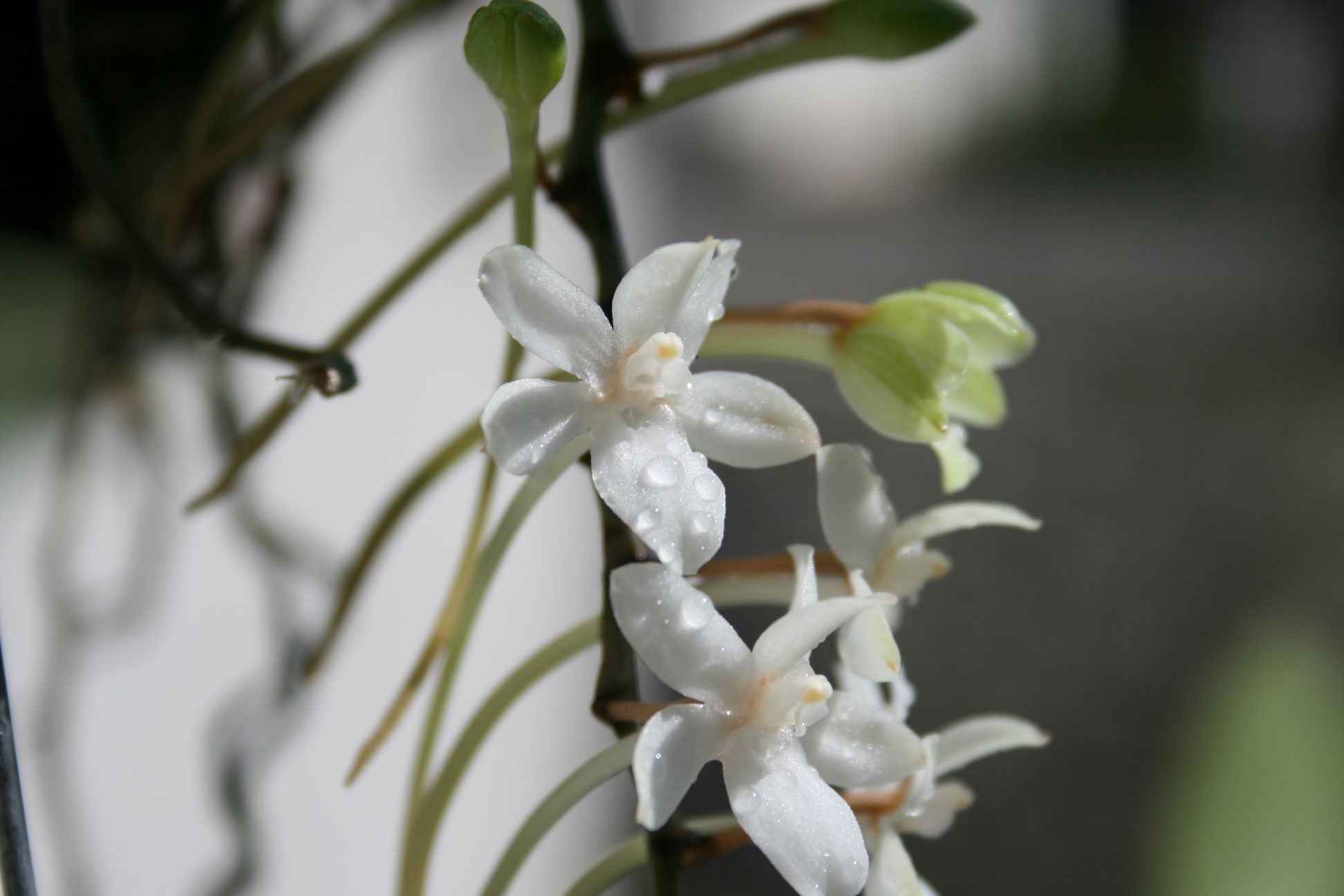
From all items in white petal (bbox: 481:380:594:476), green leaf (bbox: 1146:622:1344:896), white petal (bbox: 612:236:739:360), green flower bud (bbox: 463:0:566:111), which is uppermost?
green flower bud (bbox: 463:0:566:111)

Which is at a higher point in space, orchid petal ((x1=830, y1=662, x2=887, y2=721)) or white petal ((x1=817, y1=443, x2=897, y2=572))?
white petal ((x1=817, y1=443, x2=897, y2=572))

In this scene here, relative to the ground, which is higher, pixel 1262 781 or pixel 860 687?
pixel 860 687

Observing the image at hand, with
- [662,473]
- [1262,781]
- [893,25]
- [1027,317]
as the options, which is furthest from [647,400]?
[1027,317]

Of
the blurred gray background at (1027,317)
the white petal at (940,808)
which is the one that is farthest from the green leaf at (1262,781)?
the white petal at (940,808)

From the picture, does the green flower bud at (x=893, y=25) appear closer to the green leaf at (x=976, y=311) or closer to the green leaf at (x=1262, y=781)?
the green leaf at (x=976, y=311)

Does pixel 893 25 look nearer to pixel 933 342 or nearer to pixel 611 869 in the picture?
pixel 933 342

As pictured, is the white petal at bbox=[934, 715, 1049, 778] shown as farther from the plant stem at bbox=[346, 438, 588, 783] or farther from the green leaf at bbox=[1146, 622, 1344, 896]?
the green leaf at bbox=[1146, 622, 1344, 896]

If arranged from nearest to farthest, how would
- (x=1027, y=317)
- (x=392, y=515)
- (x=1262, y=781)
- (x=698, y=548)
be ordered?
(x=698, y=548), (x=392, y=515), (x=1262, y=781), (x=1027, y=317)

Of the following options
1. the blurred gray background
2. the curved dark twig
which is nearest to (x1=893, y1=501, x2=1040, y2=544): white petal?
the curved dark twig
